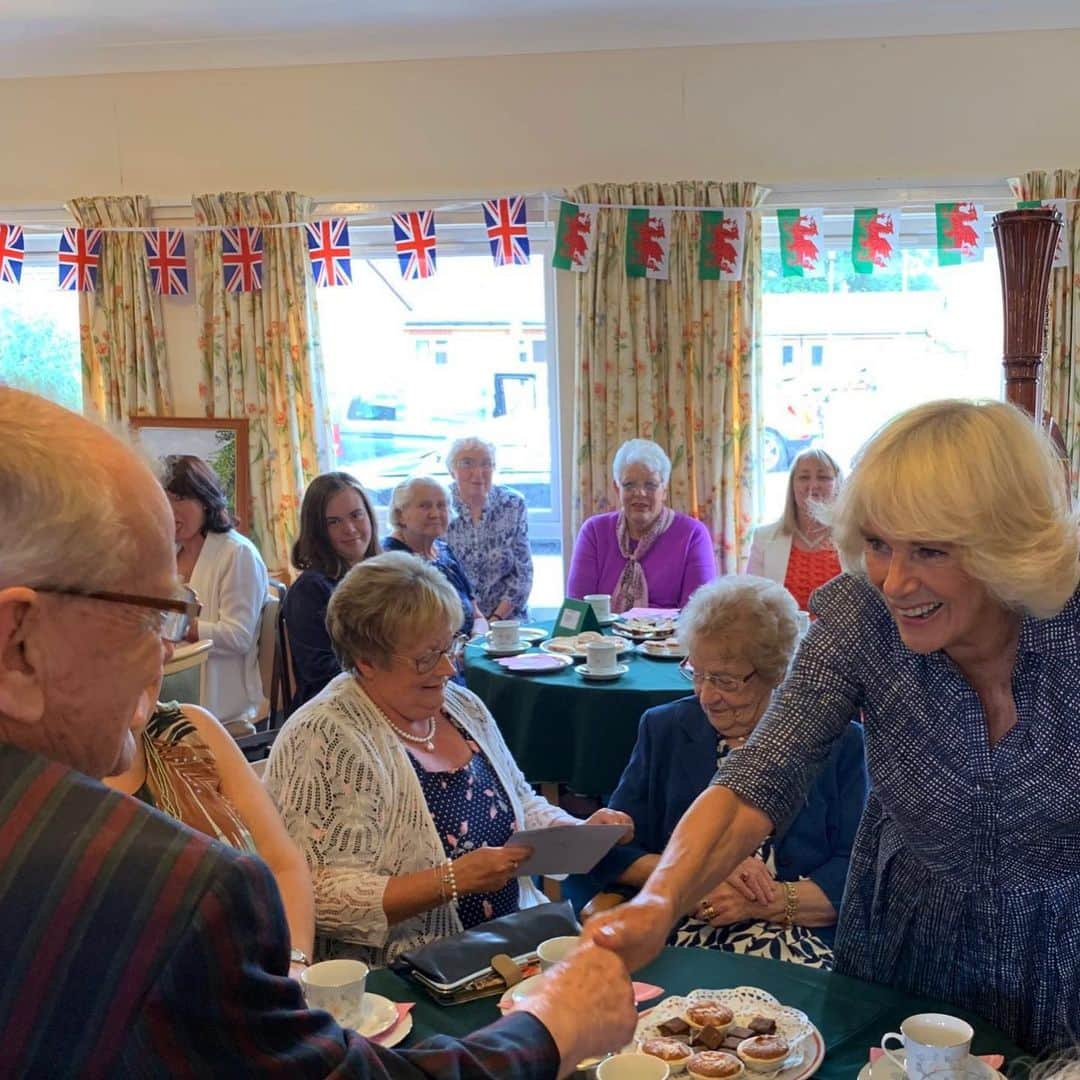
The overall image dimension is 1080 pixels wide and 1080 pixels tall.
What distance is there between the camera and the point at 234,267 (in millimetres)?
5664

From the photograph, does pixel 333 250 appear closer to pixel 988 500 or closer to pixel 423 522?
pixel 423 522

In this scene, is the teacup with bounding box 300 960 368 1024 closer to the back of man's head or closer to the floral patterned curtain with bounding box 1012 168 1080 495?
the back of man's head

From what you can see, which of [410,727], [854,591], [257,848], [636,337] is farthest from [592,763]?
[636,337]

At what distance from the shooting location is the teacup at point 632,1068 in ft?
4.35

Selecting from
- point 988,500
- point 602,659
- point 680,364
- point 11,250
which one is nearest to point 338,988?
point 988,500

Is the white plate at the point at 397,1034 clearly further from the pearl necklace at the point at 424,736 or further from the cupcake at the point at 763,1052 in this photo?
the pearl necklace at the point at 424,736

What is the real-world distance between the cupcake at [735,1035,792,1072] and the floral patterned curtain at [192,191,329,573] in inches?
182

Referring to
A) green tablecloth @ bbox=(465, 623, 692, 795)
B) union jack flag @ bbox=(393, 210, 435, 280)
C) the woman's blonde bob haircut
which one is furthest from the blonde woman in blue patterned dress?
union jack flag @ bbox=(393, 210, 435, 280)

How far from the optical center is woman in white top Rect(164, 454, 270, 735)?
14.1 ft

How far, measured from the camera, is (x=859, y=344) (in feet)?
18.5

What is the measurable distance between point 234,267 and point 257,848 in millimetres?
4308

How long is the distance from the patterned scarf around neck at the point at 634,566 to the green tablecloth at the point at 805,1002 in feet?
10.2

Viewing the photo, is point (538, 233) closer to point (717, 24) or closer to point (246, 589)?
point (717, 24)

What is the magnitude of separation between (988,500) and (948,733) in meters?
0.34
